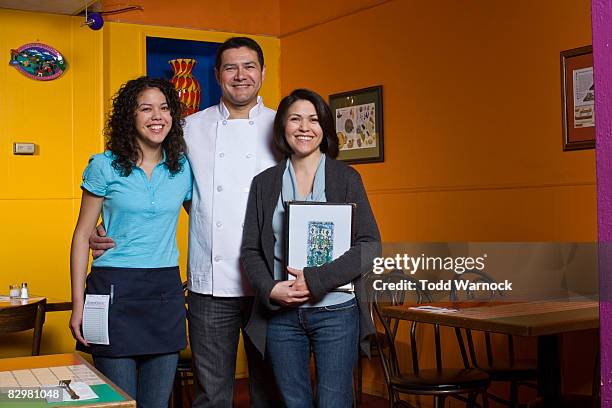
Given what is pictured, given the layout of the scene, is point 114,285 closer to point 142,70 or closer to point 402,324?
point 402,324

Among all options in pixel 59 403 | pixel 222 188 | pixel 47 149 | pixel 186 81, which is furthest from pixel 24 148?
pixel 59 403

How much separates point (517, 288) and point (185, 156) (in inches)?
98.1

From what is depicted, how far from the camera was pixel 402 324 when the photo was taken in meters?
5.62

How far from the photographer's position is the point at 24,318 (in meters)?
4.28

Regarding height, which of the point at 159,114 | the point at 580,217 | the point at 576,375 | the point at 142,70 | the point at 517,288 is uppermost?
the point at 142,70

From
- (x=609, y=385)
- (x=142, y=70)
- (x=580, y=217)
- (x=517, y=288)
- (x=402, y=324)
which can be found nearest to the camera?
(x=609, y=385)

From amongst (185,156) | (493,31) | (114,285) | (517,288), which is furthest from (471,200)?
(114,285)

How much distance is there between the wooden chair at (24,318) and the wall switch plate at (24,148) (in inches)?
60.3

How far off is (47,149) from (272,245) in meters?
3.43

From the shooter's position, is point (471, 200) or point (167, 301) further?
point (471, 200)

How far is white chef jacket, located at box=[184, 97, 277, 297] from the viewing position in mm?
2906

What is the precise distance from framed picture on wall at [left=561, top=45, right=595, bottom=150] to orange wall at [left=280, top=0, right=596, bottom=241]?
2.3 inches

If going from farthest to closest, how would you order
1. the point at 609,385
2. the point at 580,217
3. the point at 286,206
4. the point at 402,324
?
the point at 402,324, the point at 580,217, the point at 286,206, the point at 609,385

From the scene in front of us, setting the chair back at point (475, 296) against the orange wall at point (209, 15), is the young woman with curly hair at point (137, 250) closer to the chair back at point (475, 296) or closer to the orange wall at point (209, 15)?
the chair back at point (475, 296)
